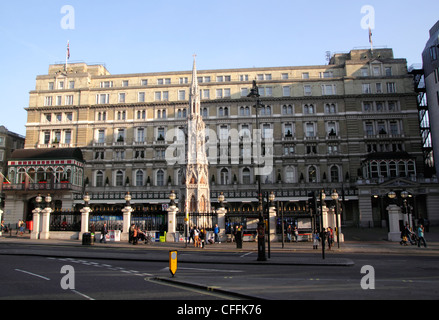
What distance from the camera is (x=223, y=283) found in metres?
11.5

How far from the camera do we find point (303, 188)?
60562 millimetres

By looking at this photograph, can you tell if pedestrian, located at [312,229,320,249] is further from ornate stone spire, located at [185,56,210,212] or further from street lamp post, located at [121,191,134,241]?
street lamp post, located at [121,191,134,241]

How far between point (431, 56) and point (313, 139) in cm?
2228

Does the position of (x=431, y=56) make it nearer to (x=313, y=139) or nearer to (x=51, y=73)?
(x=313, y=139)

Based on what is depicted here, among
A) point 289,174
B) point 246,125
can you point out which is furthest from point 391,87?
point 246,125

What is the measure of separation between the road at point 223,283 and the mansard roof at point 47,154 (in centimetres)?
4696

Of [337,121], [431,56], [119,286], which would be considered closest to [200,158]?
[119,286]

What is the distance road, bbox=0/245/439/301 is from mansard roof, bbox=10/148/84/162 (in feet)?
154

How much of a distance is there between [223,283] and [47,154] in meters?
57.5

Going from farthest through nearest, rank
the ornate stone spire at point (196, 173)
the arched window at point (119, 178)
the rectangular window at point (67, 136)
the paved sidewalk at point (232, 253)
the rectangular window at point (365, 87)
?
the rectangular window at point (67, 136), the arched window at point (119, 178), the rectangular window at point (365, 87), the ornate stone spire at point (196, 173), the paved sidewalk at point (232, 253)

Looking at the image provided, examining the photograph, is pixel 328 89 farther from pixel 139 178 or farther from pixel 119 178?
pixel 119 178

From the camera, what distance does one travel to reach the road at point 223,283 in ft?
31.9

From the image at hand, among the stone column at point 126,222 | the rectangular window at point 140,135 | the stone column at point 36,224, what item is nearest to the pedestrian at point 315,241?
the stone column at point 126,222

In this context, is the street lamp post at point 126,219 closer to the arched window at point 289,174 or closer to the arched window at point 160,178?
the arched window at point 160,178
